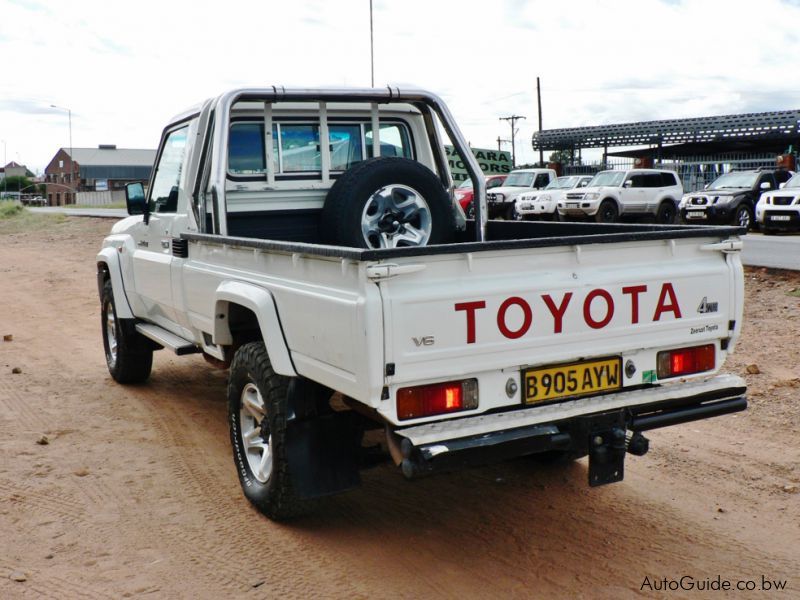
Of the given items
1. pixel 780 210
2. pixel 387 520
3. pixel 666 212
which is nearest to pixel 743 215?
pixel 780 210

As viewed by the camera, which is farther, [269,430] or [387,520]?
[387,520]

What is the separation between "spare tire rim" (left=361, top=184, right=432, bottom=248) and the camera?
495 centimetres

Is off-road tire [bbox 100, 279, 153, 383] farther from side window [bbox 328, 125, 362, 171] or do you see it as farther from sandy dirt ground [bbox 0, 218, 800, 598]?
side window [bbox 328, 125, 362, 171]

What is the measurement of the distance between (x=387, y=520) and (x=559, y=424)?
1181 millimetres

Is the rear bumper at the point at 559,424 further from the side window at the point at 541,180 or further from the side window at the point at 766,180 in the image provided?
the side window at the point at 541,180

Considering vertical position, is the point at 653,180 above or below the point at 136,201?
above

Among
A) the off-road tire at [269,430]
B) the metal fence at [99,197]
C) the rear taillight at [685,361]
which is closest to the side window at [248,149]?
the off-road tire at [269,430]

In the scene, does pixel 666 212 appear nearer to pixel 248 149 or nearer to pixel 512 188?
pixel 512 188

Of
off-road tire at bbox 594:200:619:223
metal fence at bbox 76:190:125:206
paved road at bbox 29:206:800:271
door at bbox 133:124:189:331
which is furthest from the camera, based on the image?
metal fence at bbox 76:190:125:206

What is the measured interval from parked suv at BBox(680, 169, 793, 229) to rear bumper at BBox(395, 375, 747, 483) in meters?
17.2

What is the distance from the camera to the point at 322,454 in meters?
3.82

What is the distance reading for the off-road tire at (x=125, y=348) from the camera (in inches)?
270

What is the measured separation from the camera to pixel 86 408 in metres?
6.47

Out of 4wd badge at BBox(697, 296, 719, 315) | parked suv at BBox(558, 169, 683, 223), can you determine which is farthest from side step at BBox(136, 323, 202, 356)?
parked suv at BBox(558, 169, 683, 223)
